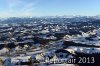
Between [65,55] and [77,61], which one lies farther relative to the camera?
[65,55]

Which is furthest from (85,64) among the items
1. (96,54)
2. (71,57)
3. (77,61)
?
(96,54)

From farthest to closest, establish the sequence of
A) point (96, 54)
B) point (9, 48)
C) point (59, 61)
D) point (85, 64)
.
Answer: point (9, 48) → point (96, 54) → point (59, 61) → point (85, 64)

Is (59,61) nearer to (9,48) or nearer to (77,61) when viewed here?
(77,61)

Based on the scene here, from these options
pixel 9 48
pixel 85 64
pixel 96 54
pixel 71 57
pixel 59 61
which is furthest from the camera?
pixel 9 48

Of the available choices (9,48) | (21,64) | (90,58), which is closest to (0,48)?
(9,48)

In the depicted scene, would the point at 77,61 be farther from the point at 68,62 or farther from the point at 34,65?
the point at 34,65

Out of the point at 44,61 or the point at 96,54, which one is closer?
the point at 44,61

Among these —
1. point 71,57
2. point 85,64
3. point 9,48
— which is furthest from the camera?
point 9,48

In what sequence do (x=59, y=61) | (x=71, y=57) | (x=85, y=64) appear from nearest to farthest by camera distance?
1. (x=85, y=64)
2. (x=59, y=61)
3. (x=71, y=57)
